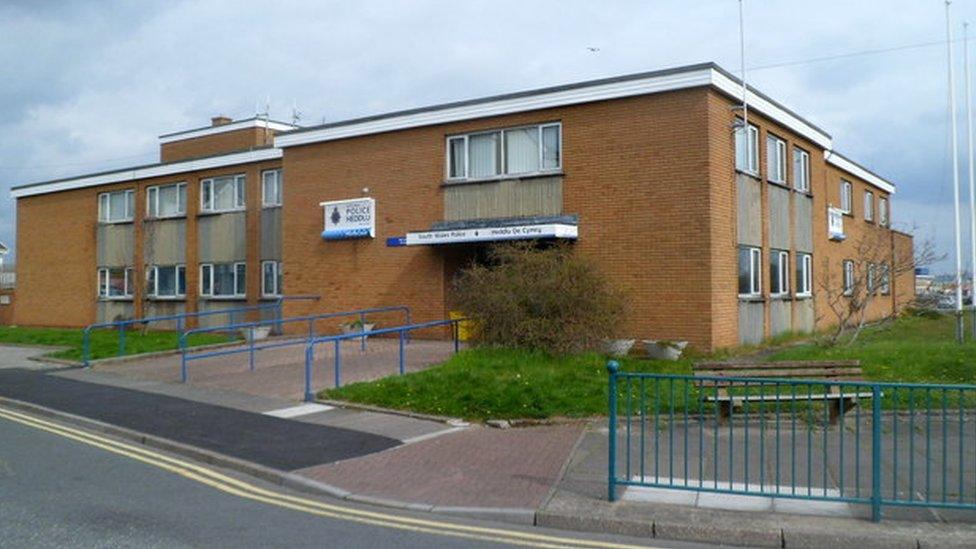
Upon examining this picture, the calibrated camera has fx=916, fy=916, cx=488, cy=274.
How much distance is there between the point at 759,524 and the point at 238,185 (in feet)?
79.9

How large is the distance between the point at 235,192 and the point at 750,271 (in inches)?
648

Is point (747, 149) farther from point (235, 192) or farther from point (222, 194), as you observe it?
point (222, 194)

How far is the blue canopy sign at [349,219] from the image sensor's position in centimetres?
2233

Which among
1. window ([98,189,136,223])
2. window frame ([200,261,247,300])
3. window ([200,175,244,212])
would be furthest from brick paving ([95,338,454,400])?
window ([98,189,136,223])

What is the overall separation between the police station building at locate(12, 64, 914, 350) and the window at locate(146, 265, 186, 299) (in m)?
0.07

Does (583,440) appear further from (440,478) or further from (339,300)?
(339,300)

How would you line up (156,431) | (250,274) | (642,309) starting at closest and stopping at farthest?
(156,431) → (642,309) → (250,274)

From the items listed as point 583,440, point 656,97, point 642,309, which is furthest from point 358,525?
point 656,97

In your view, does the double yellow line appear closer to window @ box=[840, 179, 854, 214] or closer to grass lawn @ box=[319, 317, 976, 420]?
grass lawn @ box=[319, 317, 976, 420]

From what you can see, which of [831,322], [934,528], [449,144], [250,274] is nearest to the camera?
[934,528]

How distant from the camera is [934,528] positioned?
6844mm

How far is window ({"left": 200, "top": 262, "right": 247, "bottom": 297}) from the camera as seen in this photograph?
28.6 meters

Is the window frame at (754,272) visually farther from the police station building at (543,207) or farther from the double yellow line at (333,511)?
the double yellow line at (333,511)

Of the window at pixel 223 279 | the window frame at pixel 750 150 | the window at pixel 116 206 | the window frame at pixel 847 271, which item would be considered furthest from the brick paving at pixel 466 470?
the window at pixel 116 206
